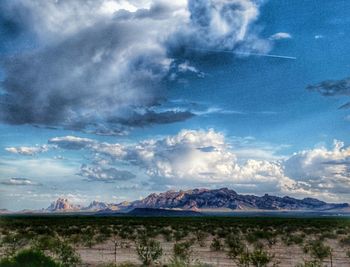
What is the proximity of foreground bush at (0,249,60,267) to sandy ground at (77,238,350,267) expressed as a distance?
29.5 ft

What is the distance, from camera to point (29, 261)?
74.9ft

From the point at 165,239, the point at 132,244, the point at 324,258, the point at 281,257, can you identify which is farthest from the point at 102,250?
the point at 324,258

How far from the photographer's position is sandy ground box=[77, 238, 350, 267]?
110 feet

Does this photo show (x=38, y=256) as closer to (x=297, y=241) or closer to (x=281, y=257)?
(x=281, y=257)

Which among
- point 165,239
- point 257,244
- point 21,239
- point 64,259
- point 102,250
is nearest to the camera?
point 64,259

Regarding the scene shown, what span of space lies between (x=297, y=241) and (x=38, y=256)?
3147cm

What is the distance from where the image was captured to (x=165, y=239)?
2087 inches

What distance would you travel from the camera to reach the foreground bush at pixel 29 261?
22195 mm

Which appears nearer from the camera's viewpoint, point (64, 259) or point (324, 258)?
point (64, 259)

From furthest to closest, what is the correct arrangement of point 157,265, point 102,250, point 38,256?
point 102,250
point 157,265
point 38,256

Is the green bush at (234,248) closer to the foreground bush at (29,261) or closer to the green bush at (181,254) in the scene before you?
the green bush at (181,254)

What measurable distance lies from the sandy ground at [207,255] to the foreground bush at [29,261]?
8993 millimetres

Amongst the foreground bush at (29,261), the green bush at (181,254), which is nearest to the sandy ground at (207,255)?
the green bush at (181,254)

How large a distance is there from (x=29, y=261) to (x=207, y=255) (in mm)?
18115
